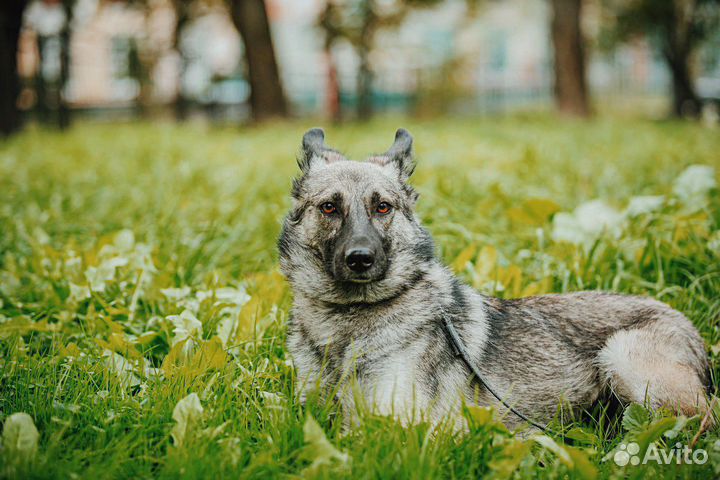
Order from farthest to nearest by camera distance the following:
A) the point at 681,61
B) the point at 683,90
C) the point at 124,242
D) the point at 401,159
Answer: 1. the point at 683,90
2. the point at 681,61
3. the point at 124,242
4. the point at 401,159

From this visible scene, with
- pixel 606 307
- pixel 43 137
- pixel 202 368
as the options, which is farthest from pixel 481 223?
pixel 43 137

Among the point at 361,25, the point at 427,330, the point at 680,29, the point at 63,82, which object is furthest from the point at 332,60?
the point at 427,330

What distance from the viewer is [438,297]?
2932 millimetres

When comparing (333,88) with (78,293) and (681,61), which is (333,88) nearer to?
(681,61)

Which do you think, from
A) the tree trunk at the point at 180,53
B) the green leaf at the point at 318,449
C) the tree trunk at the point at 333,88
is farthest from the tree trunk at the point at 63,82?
the green leaf at the point at 318,449

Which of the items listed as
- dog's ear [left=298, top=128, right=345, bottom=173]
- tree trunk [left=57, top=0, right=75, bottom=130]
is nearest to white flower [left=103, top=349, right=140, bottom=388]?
dog's ear [left=298, top=128, right=345, bottom=173]

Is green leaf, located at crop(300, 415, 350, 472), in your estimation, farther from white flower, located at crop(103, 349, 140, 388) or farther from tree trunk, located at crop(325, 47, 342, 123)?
tree trunk, located at crop(325, 47, 342, 123)

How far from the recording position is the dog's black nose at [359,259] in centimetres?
267

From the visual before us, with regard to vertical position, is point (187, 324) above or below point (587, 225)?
below

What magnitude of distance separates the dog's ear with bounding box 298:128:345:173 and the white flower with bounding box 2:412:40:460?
6.00 feet

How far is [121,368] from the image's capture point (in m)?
2.76

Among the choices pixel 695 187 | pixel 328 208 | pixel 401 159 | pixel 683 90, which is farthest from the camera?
pixel 683 90

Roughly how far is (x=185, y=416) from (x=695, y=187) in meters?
4.08

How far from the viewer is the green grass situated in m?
2.21
